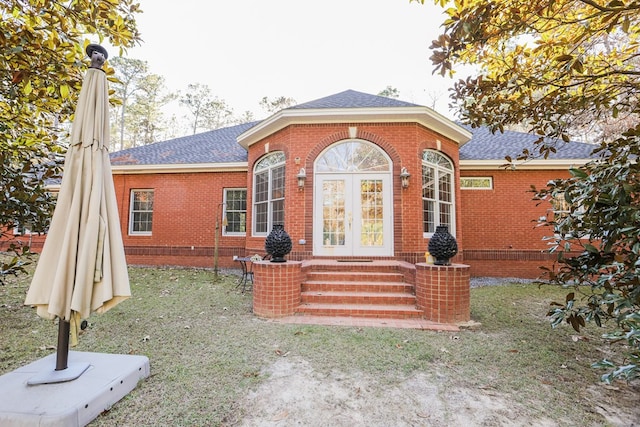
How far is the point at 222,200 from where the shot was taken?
1134 cm

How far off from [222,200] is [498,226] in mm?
10083

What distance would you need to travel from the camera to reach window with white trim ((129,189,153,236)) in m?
11.7

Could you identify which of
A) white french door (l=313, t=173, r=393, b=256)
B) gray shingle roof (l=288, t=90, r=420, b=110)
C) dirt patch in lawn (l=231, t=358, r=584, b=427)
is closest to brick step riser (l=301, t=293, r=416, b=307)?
white french door (l=313, t=173, r=393, b=256)

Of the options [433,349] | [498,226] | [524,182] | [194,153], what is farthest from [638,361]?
[194,153]

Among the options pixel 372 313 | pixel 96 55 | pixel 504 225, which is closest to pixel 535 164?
pixel 504 225

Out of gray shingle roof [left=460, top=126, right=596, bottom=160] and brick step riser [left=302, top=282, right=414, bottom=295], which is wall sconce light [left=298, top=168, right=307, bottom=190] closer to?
brick step riser [left=302, top=282, right=414, bottom=295]

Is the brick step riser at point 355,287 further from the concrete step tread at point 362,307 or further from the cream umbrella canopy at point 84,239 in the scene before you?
the cream umbrella canopy at point 84,239

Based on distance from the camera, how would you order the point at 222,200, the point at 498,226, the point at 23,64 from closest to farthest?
the point at 23,64 < the point at 498,226 < the point at 222,200

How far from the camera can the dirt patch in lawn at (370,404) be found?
8.00 feet

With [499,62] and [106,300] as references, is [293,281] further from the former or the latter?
[499,62]

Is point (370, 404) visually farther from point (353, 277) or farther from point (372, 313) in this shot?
point (353, 277)

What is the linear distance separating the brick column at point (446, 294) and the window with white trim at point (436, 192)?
310 centimetres

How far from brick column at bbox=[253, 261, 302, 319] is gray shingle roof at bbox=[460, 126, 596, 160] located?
327 inches

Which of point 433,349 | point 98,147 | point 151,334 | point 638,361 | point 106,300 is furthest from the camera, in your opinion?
point 151,334
